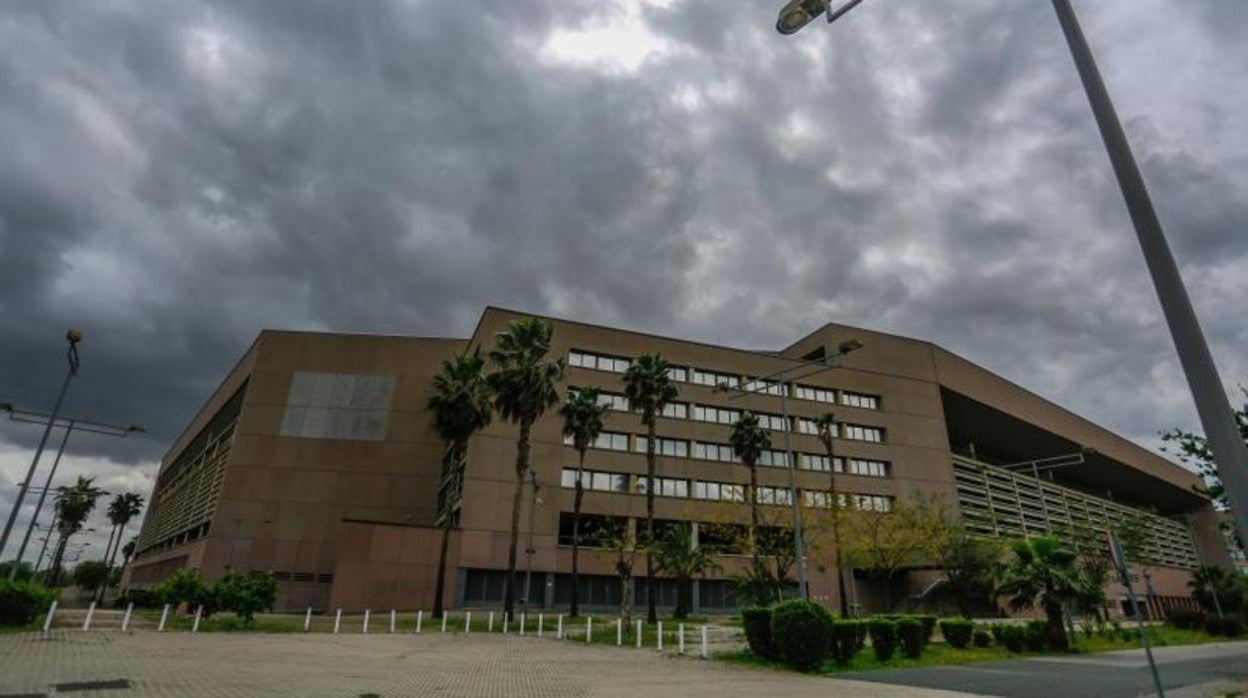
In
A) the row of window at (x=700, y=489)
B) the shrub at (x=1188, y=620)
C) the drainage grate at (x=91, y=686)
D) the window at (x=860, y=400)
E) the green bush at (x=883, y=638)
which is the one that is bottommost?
the drainage grate at (x=91, y=686)

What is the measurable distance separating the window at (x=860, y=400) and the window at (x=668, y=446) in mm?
18056

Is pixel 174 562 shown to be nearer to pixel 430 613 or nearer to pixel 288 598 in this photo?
pixel 288 598

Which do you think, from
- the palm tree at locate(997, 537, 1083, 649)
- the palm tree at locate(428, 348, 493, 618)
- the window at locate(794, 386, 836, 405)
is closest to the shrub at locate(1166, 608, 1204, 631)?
the palm tree at locate(997, 537, 1083, 649)

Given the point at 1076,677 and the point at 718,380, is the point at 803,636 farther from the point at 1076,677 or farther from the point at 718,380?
the point at 718,380

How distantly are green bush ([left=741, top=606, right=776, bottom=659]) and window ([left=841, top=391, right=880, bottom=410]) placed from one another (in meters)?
47.1

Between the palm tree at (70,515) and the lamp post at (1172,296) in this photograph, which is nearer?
the lamp post at (1172,296)

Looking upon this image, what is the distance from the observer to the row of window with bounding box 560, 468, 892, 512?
179 ft

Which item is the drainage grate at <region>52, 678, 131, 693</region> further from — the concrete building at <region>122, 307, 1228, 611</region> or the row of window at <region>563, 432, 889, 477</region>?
the row of window at <region>563, 432, 889, 477</region>

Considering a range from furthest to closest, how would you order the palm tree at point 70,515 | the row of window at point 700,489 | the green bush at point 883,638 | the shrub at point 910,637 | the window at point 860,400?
the palm tree at point 70,515, the window at point 860,400, the row of window at point 700,489, the shrub at point 910,637, the green bush at point 883,638

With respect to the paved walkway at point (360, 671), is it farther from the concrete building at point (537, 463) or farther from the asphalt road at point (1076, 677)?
the concrete building at point (537, 463)

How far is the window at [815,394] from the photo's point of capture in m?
64.4

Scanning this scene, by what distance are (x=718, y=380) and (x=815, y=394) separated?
33.2 ft

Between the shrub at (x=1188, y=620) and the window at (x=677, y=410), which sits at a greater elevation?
the window at (x=677, y=410)

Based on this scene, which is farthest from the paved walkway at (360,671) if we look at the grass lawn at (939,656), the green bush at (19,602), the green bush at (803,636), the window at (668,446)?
the window at (668,446)
